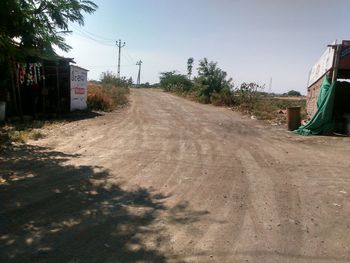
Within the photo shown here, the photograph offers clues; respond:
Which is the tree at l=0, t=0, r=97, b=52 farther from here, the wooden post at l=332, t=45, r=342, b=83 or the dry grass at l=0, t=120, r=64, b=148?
the wooden post at l=332, t=45, r=342, b=83

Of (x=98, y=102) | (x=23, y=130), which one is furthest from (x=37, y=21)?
(x=98, y=102)

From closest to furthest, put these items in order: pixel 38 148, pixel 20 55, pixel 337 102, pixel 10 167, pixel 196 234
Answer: pixel 196 234 < pixel 10 167 < pixel 20 55 < pixel 38 148 < pixel 337 102

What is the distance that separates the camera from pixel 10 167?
8453 millimetres

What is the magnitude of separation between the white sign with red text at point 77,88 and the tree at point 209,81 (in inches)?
574

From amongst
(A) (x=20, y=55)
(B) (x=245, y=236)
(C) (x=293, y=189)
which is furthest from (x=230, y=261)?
(A) (x=20, y=55)

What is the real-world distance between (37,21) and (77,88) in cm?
1066

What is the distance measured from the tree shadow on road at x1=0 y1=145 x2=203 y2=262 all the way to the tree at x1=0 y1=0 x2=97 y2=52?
9.43 ft

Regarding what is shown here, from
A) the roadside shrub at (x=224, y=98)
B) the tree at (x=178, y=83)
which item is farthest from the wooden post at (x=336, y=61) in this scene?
the tree at (x=178, y=83)

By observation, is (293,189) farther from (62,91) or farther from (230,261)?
(62,91)

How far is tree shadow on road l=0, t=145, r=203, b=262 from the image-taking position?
456 centimetres

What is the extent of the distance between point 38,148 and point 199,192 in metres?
5.39

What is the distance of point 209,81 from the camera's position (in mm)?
34344

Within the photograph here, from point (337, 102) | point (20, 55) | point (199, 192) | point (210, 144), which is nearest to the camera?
point (199, 192)

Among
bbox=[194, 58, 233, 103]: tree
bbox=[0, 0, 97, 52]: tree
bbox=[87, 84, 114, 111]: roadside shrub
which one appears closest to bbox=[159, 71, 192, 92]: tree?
bbox=[194, 58, 233, 103]: tree
